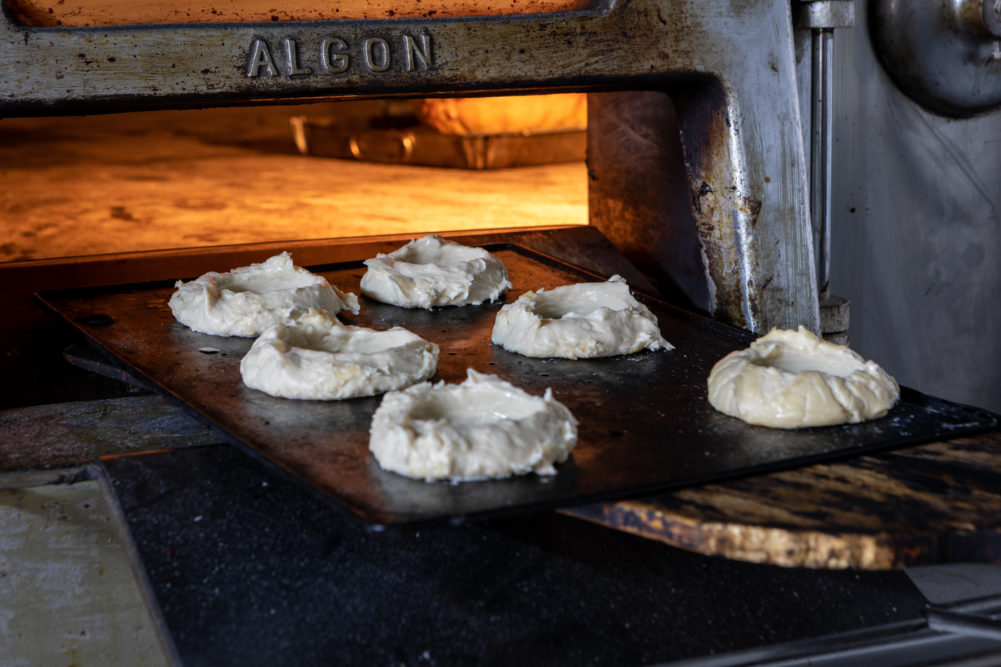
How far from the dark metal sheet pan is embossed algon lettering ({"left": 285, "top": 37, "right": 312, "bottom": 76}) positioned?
49 cm

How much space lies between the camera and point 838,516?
1.07 meters

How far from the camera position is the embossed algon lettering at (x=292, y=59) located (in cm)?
159

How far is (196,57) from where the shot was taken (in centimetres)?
155

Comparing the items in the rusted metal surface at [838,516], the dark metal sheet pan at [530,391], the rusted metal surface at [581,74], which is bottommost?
the rusted metal surface at [838,516]

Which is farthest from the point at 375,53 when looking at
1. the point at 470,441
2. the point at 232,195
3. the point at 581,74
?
the point at 232,195

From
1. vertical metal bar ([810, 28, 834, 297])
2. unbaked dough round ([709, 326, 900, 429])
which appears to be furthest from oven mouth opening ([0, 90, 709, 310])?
unbaked dough round ([709, 326, 900, 429])

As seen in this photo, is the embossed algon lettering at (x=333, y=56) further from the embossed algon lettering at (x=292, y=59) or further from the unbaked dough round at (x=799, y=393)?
the unbaked dough round at (x=799, y=393)

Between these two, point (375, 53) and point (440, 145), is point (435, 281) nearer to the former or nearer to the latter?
Answer: point (375, 53)

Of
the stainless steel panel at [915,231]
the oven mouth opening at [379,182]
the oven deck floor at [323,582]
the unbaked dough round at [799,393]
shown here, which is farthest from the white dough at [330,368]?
the stainless steel panel at [915,231]

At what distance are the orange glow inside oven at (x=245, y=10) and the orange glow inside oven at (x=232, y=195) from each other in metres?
1.71

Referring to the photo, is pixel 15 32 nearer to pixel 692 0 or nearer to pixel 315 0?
pixel 315 0

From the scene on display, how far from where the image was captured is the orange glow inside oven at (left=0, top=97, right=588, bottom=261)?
361 centimetres

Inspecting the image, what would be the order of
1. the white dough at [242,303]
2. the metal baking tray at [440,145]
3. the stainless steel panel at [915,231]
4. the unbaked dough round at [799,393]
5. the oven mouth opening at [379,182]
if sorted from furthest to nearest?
the metal baking tray at [440,145]
the oven mouth opening at [379,182]
the stainless steel panel at [915,231]
the white dough at [242,303]
the unbaked dough round at [799,393]

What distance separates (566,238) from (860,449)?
4.31 ft
